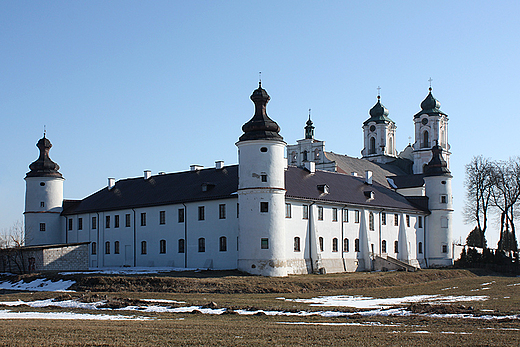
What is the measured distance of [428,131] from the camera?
9569 centimetres

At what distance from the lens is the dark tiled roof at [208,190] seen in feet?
166

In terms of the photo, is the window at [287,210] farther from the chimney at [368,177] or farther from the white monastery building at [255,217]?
the chimney at [368,177]

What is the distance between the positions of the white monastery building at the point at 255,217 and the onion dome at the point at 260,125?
8 centimetres

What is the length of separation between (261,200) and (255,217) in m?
1.21

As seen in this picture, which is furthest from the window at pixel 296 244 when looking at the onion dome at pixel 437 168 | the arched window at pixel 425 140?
the arched window at pixel 425 140

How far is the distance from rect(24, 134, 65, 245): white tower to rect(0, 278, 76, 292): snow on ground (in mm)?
20395

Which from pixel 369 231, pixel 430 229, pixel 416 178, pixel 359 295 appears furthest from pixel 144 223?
pixel 416 178

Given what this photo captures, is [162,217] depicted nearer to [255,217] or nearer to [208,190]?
[208,190]

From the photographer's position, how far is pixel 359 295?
1393 inches

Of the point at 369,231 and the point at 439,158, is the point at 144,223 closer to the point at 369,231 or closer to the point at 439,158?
the point at 369,231

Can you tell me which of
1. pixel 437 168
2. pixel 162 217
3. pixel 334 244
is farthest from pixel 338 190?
pixel 162 217

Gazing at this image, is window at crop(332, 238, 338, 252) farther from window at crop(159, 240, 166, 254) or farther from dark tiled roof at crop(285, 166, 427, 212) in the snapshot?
window at crop(159, 240, 166, 254)

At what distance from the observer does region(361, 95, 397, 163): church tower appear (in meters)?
96.4

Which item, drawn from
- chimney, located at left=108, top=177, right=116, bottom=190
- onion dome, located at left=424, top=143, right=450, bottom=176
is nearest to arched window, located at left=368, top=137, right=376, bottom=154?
onion dome, located at left=424, top=143, right=450, bottom=176
